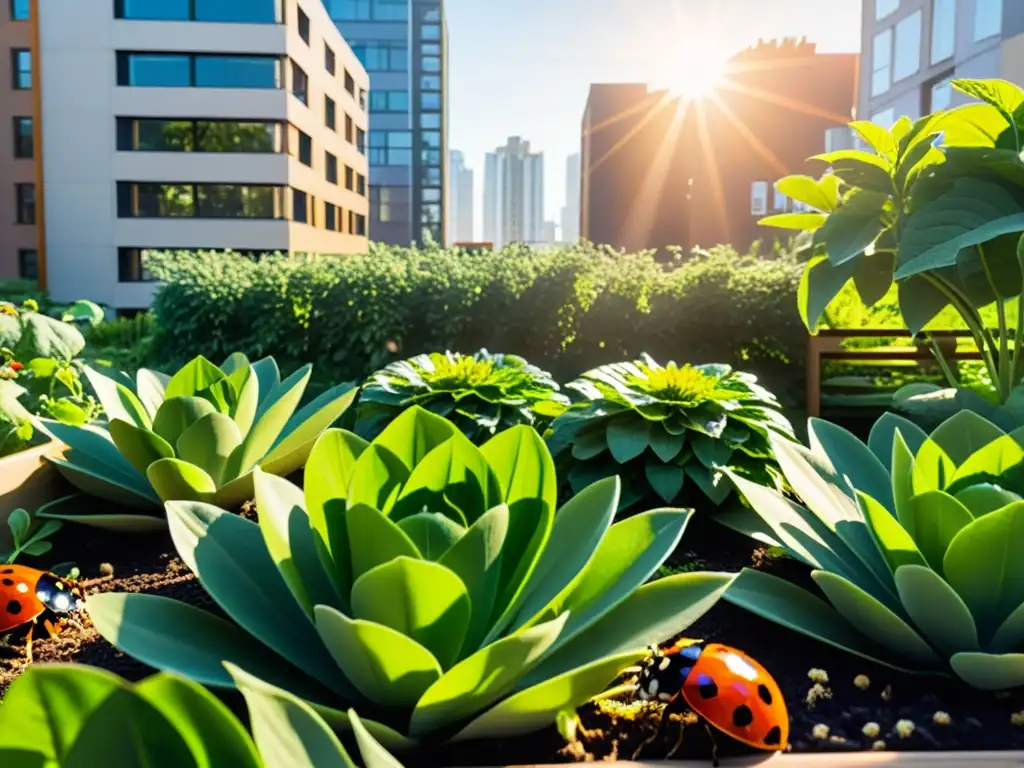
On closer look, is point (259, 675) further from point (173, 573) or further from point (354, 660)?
point (173, 573)

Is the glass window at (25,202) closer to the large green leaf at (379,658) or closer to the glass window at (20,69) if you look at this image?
the glass window at (20,69)

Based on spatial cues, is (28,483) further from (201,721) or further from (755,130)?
(755,130)

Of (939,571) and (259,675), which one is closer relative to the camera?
(259,675)

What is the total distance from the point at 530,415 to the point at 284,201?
29.6 metres

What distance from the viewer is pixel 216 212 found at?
29.6 m

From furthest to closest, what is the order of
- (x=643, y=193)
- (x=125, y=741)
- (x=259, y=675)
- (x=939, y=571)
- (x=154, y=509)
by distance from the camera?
(x=643, y=193)
(x=154, y=509)
(x=939, y=571)
(x=259, y=675)
(x=125, y=741)

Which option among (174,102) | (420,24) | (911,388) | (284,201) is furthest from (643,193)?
(420,24)

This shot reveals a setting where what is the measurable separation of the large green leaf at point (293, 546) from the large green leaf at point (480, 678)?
225 mm

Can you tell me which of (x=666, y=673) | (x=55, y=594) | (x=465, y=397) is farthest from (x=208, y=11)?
(x=666, y=673)

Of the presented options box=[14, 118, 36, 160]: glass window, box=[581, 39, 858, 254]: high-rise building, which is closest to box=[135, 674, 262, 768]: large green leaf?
box=[581, 39, 858, 254]: high-rise building

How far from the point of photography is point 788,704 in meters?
1.19

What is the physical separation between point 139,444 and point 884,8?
33228mm

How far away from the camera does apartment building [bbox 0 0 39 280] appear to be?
34.1 m

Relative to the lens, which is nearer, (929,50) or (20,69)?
(929,50)
